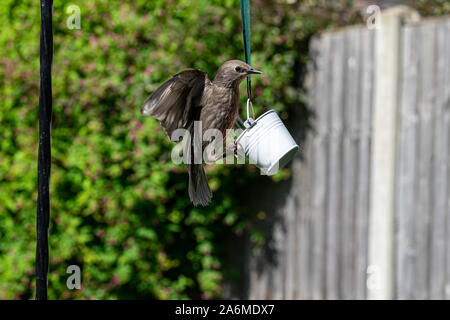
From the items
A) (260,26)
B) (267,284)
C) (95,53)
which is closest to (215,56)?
(260,26)

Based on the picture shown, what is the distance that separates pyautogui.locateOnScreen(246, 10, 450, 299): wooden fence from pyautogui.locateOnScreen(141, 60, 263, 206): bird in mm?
2102

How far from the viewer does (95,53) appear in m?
3.76

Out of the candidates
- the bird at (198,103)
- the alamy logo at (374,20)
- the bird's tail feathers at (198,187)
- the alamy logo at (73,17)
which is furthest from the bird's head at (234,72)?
the alamy logo at (73,17)

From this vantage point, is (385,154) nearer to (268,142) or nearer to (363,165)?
(363,165)

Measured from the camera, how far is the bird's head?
139cm

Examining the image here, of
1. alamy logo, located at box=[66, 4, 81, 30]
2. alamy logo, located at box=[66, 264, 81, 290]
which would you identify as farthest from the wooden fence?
alamy logo, located at box=[66, 4, 81, 30]

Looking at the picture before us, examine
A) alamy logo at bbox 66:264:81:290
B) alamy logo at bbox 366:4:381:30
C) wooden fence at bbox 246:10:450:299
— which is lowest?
alamy logo at bbox 66:264:81:290

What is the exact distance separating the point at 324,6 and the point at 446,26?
115 cm

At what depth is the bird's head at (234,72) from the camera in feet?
4.56

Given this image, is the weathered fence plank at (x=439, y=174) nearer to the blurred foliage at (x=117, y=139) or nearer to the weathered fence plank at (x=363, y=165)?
the weathered fence plank at (x=363, y=165)

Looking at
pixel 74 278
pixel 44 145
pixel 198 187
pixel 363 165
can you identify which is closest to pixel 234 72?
pixel 198 187

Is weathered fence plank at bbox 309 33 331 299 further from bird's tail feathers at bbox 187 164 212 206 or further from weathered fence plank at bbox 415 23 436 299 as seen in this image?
bird's tail feathers at bbox 187 164 212 206

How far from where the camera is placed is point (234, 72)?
140 centimetres
